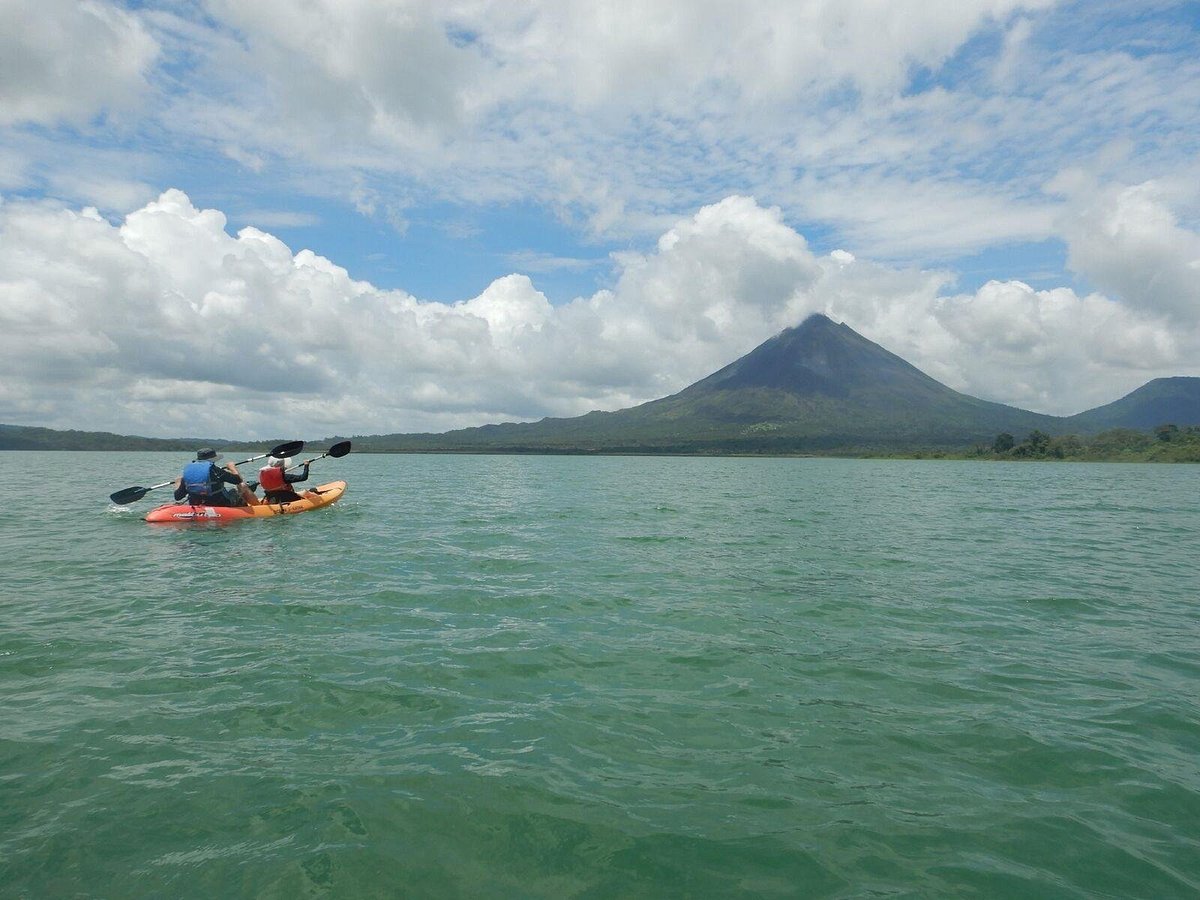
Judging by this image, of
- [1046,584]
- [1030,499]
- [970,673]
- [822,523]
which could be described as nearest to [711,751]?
[970,673]

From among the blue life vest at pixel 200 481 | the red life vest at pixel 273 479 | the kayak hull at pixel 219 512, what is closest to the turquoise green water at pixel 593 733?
the kayak hull at pixel 219 512

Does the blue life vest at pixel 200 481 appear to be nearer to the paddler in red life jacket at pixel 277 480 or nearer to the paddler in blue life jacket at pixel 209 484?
the paddler in blue life jacket at pixel 209 484

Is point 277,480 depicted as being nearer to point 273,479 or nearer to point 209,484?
point 273,479

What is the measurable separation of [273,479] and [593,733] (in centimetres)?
2918

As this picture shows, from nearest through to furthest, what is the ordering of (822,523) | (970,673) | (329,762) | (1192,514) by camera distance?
(329,762), (970,673), (822,523), (1192,514)

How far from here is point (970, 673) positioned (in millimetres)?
11969

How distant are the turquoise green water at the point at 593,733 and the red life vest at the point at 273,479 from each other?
40.8 ft

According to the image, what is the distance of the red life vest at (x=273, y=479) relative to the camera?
33.5 meters

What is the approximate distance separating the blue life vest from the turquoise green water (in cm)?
1011

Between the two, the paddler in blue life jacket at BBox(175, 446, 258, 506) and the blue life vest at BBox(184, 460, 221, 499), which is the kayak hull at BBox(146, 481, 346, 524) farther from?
the blue life vest at BBox(184, 460, 221, 499)

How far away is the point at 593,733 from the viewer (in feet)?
30.8

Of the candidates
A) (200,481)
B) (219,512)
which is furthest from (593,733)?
(200,481)

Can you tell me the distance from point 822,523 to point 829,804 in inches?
1186

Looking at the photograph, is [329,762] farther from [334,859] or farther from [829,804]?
[829,804]
